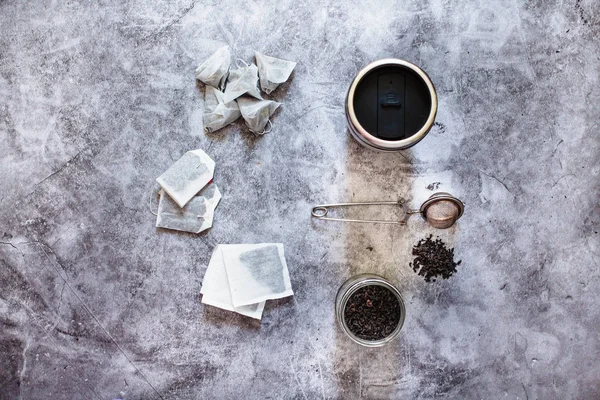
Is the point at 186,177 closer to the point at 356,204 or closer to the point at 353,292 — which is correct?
the point at 356,204

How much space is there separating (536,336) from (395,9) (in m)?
1.56

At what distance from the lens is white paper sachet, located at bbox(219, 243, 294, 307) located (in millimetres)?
2150

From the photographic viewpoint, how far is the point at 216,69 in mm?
2146

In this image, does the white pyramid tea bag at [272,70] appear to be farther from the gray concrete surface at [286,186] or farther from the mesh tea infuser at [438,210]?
the mesh tea infuser at [438,210]

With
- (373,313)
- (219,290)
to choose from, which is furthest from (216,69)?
(373,313)

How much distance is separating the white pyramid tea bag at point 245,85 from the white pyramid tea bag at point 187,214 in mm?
425

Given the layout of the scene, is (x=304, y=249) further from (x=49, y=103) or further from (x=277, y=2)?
(x=49, y=103)

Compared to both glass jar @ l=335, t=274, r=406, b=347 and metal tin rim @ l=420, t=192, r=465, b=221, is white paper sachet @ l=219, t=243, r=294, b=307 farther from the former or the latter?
metal tin rim @ l=420, t=192, r=465, b=221

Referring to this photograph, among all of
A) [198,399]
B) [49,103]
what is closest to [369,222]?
[198,399]

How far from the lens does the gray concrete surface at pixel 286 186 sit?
2.20 m

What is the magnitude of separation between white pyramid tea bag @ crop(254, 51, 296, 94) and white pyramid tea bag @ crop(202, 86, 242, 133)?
159 millimetres

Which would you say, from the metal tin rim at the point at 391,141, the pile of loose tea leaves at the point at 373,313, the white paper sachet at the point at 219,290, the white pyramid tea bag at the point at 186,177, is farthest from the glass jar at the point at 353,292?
the white pyramid tea bag at the point at 186,177

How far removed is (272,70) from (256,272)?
2.81 feet

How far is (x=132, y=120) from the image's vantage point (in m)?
2.22
